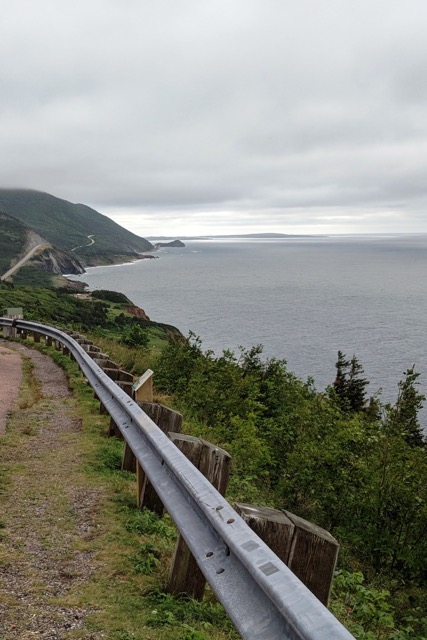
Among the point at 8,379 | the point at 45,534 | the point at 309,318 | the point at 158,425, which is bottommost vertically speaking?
the point at 309,318

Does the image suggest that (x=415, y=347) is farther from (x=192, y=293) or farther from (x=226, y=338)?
(x=192, y=293)

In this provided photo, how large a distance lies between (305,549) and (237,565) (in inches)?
13.9

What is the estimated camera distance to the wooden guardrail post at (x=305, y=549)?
9.19 feet

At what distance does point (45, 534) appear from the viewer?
16.0 ft

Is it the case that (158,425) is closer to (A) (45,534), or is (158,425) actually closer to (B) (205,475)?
(A) (45,534)

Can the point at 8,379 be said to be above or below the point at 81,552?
below

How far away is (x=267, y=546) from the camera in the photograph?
107 inches

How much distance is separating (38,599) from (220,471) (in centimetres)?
147

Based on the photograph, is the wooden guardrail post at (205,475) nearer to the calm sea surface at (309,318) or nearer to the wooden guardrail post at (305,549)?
the wooden guardrail post at (305,549)

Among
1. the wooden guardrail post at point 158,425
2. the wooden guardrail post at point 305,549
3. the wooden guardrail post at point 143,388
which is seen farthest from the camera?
the wooden guardrail post at point 143,388

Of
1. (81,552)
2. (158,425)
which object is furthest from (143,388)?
(81,552)

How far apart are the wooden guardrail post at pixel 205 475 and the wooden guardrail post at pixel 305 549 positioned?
3.62 feet

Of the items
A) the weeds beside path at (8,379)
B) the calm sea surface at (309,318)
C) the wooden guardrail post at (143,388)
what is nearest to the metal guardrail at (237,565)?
the wooden guardrail post at (143,388)

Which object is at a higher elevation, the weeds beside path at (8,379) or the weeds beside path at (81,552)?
the weeds beside path at (81,552)
